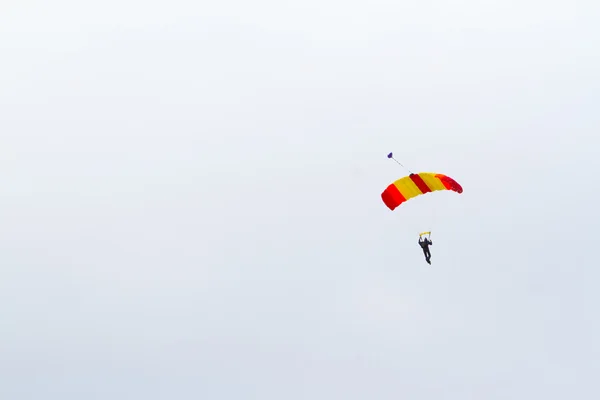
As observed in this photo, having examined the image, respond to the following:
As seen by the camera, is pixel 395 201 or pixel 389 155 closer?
pixel 389 155

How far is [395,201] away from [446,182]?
3.52 m

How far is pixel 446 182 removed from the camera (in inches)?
2395

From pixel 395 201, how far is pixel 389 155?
732cm

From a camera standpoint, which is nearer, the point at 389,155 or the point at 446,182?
the point at 389,155

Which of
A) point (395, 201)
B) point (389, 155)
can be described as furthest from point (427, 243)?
point (389, 155)

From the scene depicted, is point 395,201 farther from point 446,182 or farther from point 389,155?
point 389,155

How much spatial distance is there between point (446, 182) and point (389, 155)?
6264mm

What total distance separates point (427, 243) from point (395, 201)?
3.51 m

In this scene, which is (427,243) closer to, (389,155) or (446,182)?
(446,182)

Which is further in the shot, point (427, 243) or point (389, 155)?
point (427, 243)

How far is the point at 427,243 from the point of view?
64125mm

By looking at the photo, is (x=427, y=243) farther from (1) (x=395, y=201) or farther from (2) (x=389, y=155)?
(2) (x=389, y=155)
